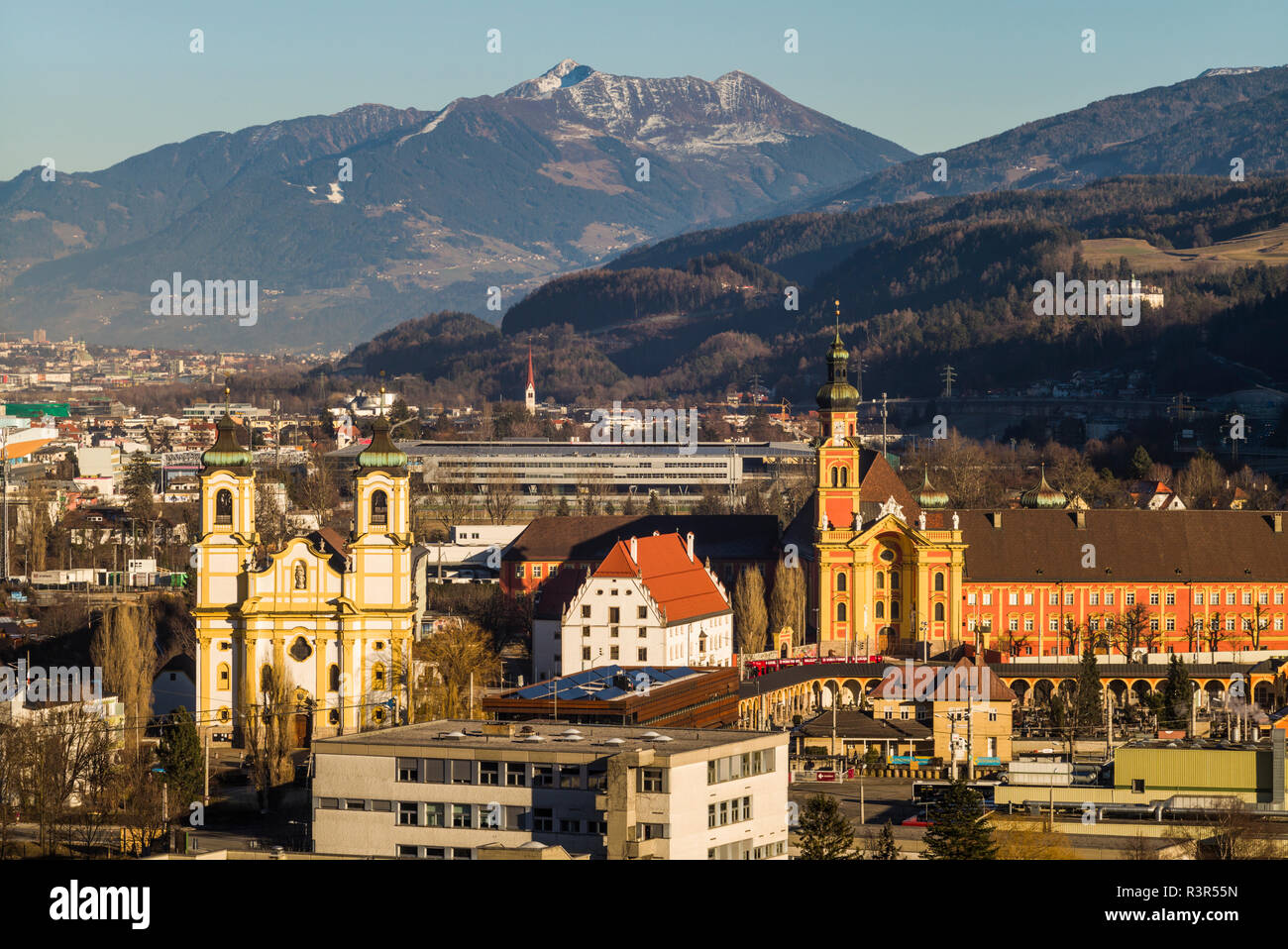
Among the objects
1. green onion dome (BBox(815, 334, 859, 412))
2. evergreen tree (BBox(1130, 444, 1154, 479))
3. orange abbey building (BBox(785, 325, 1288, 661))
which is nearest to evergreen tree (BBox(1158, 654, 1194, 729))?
orange abbey building (BBox(785, 325, 1288, 661))

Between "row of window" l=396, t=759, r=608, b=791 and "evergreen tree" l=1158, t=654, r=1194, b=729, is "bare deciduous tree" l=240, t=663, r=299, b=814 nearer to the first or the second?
"row of window" l=396, t=759, r=608, b=791

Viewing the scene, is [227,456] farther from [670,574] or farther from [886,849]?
[886,849]

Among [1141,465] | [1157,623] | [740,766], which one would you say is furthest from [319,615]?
[1141,465]
